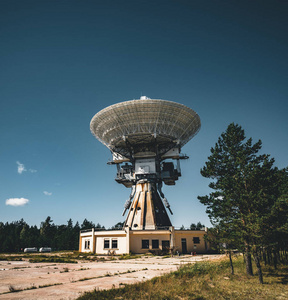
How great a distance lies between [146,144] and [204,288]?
119ft

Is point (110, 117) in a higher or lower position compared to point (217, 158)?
higher

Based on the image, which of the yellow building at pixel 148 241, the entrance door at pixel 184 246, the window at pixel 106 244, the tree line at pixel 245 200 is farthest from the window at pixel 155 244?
the tree line at pixel 245 200

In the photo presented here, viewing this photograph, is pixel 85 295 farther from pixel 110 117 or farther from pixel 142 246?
pixel 110 117

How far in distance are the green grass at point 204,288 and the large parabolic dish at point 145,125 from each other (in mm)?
28793

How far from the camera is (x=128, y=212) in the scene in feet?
145

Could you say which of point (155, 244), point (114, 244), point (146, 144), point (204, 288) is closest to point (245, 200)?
point (204, 288)

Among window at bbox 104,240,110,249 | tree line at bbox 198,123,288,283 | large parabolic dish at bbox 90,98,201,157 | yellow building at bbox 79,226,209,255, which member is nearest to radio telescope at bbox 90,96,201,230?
large parabolic dish at bbox 90,98,201,157

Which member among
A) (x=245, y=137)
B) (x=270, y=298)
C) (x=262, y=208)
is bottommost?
(x=270, y=298)

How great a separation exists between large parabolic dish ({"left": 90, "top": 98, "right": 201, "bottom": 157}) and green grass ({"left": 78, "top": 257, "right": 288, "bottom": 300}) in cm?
2879

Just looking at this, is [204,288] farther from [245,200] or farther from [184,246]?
[184,246]

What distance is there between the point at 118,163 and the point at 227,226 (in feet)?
117

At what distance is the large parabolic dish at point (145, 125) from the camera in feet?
130

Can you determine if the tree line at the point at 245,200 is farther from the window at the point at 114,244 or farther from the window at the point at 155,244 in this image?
the window at the point at 114,244

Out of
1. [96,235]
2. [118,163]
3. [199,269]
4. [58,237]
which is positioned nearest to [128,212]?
[96,235]
